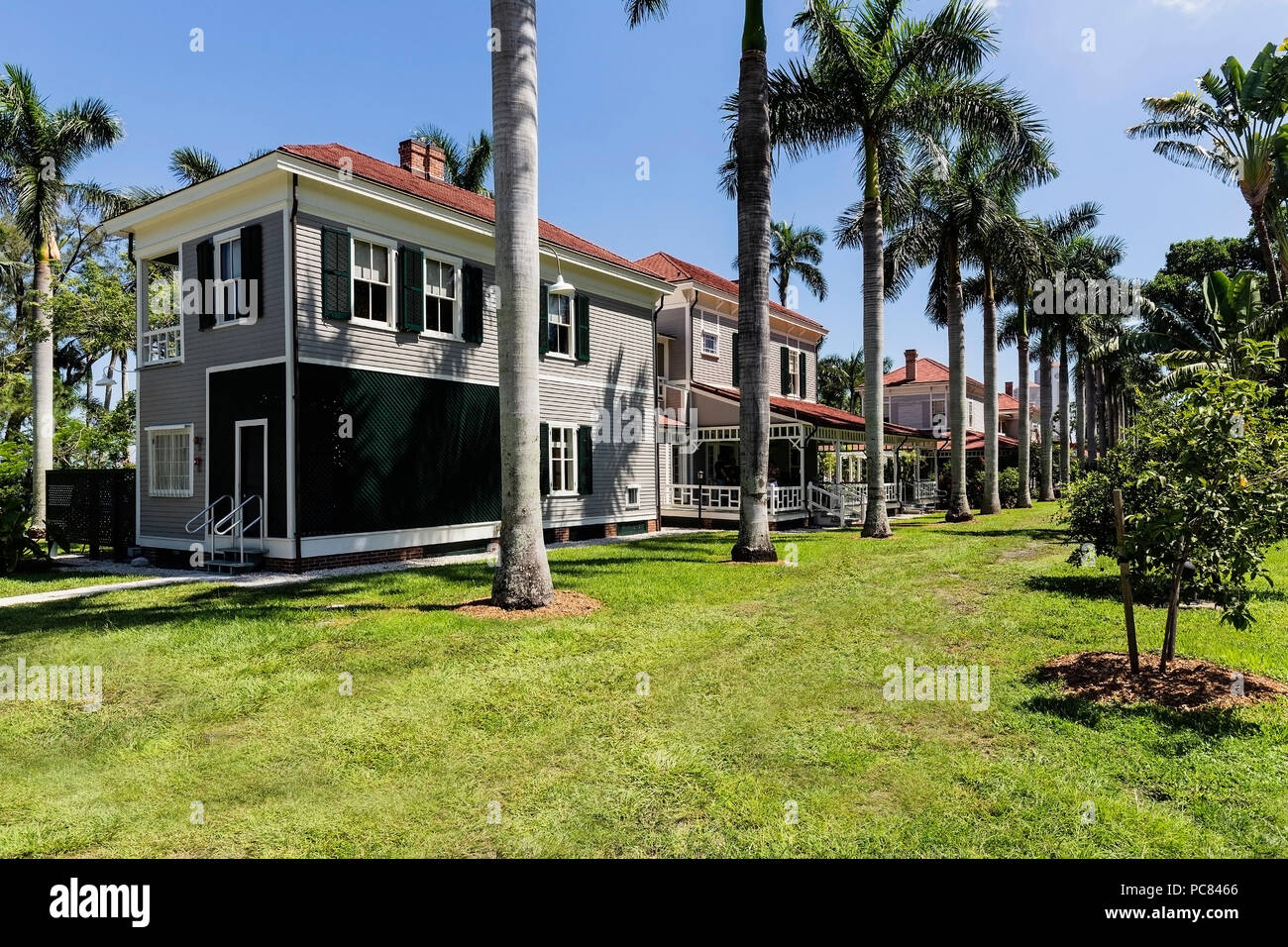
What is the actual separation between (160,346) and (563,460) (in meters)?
9.41

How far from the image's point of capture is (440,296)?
1591 cm

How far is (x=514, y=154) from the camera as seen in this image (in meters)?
9.22

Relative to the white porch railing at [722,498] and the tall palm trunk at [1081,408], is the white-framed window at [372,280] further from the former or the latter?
the tall palm trunk at [1081,408]

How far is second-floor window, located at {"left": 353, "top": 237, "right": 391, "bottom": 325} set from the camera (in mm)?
14320

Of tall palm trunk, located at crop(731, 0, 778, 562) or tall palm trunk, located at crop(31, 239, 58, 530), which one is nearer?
tall palm trunk, located at crop(731, 0, 778, 562)

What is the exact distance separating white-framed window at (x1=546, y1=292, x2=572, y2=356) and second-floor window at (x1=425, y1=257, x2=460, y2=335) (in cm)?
295

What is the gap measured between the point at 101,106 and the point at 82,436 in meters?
10.3

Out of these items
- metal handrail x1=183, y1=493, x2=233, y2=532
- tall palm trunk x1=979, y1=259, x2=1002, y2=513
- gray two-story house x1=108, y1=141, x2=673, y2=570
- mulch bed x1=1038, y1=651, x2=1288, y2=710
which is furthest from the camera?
tall palm trunk x1=979, y1=259, x2=1002, y2=513

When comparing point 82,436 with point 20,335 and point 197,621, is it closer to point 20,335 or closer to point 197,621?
point 20,335

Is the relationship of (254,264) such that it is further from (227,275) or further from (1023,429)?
(1023,429)

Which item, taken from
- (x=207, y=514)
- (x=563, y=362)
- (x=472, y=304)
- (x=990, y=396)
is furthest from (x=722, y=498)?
(x=207, y=514)

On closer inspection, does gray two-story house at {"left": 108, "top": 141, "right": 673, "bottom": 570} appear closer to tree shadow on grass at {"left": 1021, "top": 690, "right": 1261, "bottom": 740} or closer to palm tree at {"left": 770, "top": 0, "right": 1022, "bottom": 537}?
palm tree at {"left": 770, "top": 0, "right": 1022, "bottom": 537}

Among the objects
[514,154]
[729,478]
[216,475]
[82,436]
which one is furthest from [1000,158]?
[82,436]

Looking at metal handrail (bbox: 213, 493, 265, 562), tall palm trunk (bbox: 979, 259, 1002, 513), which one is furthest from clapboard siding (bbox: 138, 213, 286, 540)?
tall palm trunk (bbox: 979, 259, 1002, 513)
